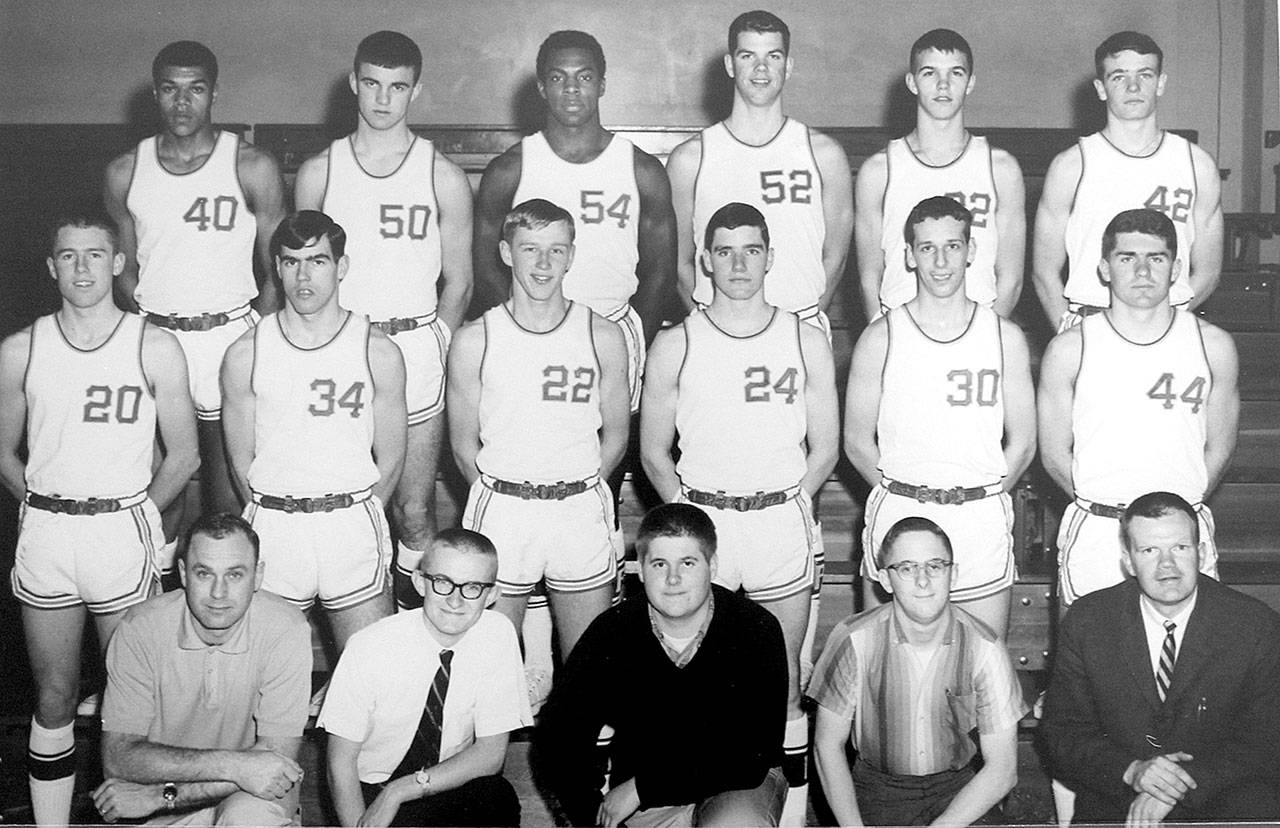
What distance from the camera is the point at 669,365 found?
3.32m

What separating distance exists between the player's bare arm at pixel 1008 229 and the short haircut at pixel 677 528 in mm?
1229

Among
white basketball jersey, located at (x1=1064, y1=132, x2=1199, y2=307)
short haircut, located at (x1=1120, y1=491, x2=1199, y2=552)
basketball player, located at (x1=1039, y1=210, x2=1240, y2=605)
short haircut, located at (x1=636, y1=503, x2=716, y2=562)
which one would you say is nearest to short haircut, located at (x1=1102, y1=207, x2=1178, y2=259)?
basketball player, located at (x1=1039, y1=210, x2=1240, y2=605)

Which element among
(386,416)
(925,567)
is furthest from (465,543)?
(925,567)

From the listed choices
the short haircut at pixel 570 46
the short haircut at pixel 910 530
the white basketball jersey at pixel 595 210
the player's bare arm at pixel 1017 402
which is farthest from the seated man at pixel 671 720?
the short haircut at pixel 570 46

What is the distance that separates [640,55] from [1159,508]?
2.55 m

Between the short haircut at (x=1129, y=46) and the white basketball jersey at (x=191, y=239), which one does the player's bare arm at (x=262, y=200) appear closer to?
the white basketball jersey at (x=191, y=239)

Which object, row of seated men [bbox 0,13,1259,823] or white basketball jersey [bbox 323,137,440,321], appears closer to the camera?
row of seated men [bbox 0,13,1259,823]

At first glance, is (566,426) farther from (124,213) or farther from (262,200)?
(124,213)

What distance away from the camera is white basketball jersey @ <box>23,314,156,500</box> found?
3258mm

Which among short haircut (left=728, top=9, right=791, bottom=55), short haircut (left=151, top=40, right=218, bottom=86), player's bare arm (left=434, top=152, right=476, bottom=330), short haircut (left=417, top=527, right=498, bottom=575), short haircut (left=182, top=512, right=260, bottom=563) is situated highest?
short haircut (left=728, top=9, right=791, bottom=55)

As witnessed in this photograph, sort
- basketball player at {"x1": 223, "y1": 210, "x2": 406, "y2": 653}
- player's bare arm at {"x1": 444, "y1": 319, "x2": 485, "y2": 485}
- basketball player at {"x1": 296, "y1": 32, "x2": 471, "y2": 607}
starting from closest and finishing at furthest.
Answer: basketball player at {"x1": 223, "y1": 210, "x2": 406, "y2": 653} → player's bare arm at {"x1": 444, "y1": 319, "x2": 485, "y2": 485} → basketball player at {"x1": 296, "y1": 32, "x2": 471, "y2": 607}

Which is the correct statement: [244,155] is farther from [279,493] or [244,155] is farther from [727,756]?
[727,756]

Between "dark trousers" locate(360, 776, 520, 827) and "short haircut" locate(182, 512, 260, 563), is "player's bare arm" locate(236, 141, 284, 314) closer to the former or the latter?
"short haircut" locate(182, 512, 260, 563)

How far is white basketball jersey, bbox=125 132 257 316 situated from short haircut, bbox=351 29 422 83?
1.59ft
